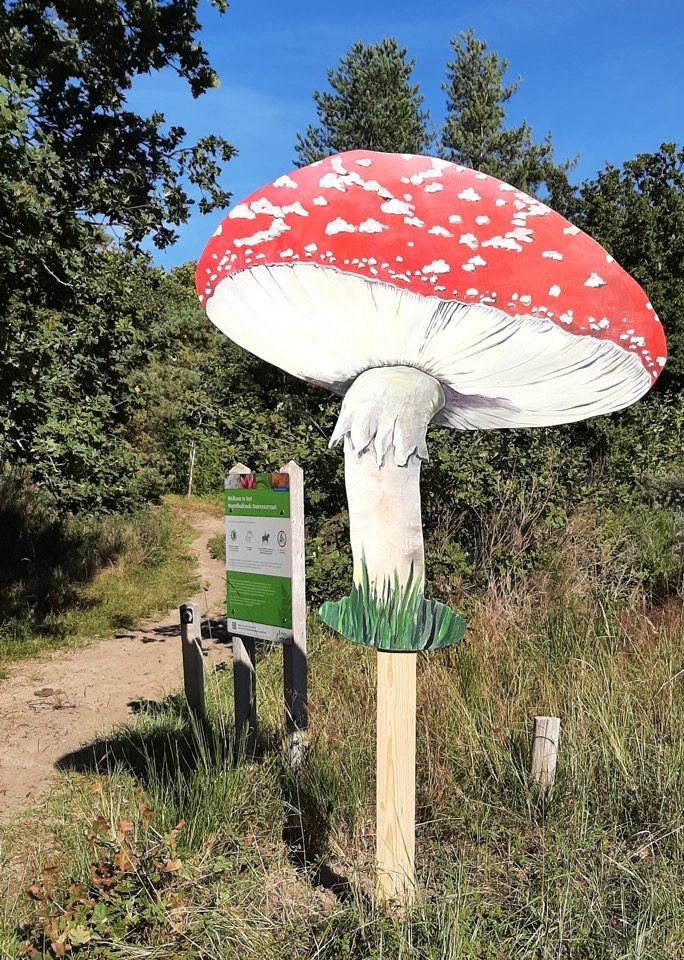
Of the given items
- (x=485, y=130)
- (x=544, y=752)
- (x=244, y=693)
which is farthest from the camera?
(x=485, y=130)

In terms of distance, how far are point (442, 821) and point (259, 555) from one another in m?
1.31

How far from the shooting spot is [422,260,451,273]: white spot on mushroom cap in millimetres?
1976

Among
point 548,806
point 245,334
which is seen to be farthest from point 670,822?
point 245,334

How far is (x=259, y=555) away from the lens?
3.06 metres

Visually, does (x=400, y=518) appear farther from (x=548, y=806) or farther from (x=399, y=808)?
(x=548, y=806)

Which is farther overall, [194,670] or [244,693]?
[194,670]

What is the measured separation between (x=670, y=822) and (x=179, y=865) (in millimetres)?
1680

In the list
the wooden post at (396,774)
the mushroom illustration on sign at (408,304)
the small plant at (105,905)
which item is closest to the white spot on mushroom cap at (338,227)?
the mushroom illustration on sign at (408,304)

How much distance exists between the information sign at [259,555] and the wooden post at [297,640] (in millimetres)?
23

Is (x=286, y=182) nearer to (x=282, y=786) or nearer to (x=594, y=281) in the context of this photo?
(x=594, y=281)

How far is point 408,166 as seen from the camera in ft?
6.91

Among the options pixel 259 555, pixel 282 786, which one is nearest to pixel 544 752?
pixel 282 786

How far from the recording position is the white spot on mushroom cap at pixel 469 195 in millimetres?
2061

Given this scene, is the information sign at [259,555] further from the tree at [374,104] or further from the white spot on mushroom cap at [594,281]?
the tree at [374,104]
